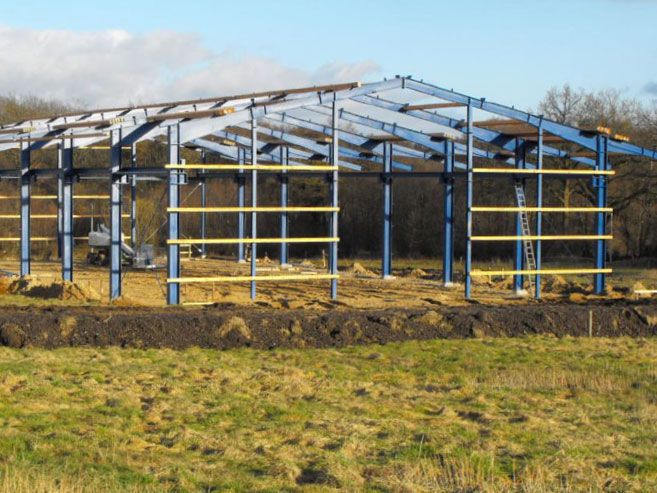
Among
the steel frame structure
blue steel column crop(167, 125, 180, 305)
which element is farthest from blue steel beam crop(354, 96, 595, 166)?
blue steel column crop(167, 125, 180, 305)

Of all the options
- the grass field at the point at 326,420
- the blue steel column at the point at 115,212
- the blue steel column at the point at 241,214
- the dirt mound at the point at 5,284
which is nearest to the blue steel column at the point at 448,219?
the blue steel column at the point at 241,214

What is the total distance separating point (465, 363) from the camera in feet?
44.3

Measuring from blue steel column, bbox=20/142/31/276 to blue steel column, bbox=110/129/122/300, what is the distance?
5.23m

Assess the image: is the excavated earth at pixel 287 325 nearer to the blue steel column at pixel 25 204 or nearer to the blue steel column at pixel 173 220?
the blue steel column at pixel 173 220

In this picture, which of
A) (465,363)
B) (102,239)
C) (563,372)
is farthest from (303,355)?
(102,239)

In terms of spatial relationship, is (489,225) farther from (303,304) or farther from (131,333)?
(131,333)

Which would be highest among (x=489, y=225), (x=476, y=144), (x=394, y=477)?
(x=476, y=144)

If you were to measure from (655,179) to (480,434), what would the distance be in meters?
30.9

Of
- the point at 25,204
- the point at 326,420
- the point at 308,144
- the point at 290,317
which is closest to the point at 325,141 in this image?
the point at 308,144

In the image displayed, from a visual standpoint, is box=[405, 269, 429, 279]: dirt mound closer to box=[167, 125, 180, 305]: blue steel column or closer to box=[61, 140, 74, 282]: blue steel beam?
box=[61, 140, 74, 282]: blue steel beam

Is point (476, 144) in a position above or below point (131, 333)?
above

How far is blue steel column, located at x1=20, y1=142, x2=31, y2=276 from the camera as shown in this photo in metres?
24.5

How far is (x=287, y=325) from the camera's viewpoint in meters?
15.2

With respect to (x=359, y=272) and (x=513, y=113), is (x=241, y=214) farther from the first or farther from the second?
(x=513, y=113)
